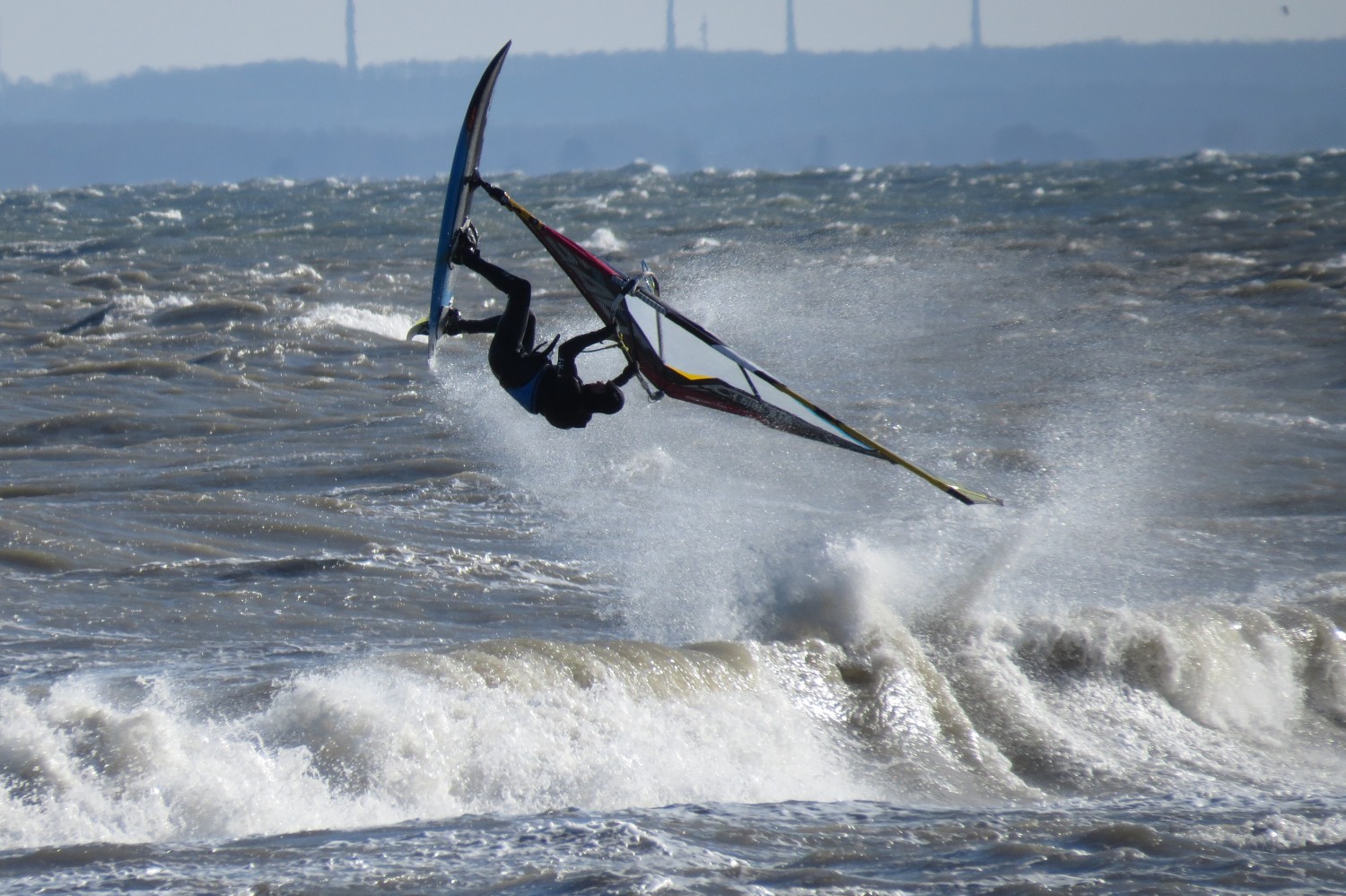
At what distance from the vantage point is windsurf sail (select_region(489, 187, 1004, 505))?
21.8 feet

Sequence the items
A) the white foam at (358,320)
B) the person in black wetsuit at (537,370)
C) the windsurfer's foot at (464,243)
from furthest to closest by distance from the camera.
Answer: the white foam at (358,320) → the windsurfer's foot at (464,243) → the person in black wetsuit at (537,370)

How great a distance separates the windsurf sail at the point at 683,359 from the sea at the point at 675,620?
103cm

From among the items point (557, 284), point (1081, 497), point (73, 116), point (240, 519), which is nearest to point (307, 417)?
point (240, 519)

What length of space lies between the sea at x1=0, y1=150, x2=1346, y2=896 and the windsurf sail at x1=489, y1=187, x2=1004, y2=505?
3.37ft

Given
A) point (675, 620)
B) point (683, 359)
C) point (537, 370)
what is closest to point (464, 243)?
point (537, 370)

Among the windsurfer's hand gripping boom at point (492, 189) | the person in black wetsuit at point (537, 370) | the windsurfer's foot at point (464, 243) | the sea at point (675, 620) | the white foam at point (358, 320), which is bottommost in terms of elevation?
→ the sea at point (675, 620)

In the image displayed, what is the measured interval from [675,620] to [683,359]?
4.90ft

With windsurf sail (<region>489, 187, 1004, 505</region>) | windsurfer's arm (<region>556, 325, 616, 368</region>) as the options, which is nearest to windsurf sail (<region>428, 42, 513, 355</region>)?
windsurf sail (<region>489, 187, 1004, 505</region>)

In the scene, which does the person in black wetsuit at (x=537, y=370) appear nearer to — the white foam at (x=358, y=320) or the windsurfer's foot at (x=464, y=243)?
the windsurfer's foot at (x=464, y=243)

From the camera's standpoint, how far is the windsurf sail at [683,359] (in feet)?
21.8

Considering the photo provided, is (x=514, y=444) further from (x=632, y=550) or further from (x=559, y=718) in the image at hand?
(x=559, y=718)

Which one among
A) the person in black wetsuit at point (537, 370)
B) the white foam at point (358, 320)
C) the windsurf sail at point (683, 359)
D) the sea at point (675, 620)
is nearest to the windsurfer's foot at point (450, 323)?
the person in black wetsuit at point (537, 370)

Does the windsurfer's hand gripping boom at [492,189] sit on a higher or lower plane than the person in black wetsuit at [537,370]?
higher

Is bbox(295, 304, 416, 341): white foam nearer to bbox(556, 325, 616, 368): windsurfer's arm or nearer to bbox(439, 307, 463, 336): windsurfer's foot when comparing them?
bbox(439, 307, 463, 336): windsurfer's foot
